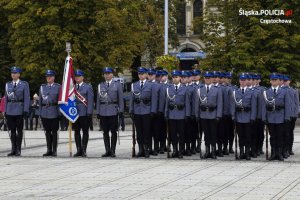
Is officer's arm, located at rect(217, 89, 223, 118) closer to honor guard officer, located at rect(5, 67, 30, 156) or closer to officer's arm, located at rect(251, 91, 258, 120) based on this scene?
officer's arm, located at rect(251, 91, 258, 120)

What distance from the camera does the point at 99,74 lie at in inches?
2142

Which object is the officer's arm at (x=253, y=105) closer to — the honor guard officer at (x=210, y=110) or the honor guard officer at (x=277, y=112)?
the honor guard officer at (x=277, y=112)

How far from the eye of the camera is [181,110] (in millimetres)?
22516

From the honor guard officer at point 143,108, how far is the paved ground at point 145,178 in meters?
0.58

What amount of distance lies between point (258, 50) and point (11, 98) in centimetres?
3119

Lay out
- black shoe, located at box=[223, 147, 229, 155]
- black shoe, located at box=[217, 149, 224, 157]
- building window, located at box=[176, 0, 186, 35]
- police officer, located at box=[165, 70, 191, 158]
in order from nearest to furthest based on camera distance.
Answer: police officer, located at box=[165, 70, 191, 158]
black shoe, located at box=[217, 149, 224, 157]
black shoe, located at box=[223, 147, 229, 155]
building window, located at box=[176, 0, 186, 35]

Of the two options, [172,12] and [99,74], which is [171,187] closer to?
[99,74]

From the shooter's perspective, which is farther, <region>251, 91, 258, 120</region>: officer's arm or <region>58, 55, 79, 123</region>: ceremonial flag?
<region>58, 55, 79, 123</region>: ceremonial flag

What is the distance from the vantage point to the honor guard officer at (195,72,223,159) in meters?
22.2

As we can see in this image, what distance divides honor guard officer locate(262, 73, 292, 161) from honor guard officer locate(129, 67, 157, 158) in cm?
284

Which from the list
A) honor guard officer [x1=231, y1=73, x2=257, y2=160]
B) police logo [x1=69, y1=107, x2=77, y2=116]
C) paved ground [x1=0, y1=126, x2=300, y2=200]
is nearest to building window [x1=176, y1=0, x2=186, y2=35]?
police logo [x1=69, y1=107, x2=77, y2=116]

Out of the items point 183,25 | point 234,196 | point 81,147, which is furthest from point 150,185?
point 183,25

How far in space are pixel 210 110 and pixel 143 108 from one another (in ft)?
5.68

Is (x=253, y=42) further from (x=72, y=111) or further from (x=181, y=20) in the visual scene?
(x=181, y=20)
